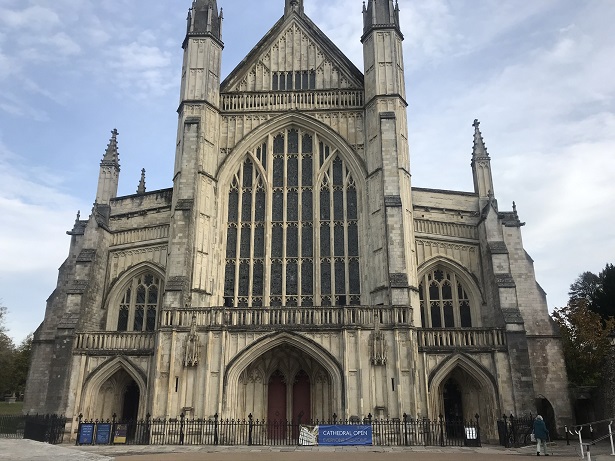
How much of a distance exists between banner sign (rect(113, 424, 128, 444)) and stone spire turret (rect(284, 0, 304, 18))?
2254cm

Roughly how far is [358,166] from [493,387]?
11684 mm

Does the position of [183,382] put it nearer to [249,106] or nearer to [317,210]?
[317,210]

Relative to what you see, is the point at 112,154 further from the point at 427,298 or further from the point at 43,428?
the point at 427,298

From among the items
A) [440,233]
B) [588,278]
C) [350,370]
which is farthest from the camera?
[588,278]

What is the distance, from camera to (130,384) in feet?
81.3

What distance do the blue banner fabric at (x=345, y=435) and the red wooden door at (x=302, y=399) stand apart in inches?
179

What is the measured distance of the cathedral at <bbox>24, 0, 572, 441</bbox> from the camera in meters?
21.2

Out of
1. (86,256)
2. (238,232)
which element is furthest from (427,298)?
(86,256)

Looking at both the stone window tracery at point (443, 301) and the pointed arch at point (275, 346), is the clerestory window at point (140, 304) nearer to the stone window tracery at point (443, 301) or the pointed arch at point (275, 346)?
the pointed arch at point (275, 346)

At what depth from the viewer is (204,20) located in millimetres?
28531

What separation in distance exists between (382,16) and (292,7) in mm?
5575

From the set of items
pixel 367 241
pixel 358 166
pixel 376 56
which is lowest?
pixel 367 241

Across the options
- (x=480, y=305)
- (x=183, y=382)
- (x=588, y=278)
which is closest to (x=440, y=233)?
(x=480, y=305)

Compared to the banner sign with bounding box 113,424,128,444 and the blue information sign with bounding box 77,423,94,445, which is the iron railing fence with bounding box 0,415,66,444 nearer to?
the blue information sign with bounding box 77,423,94,445
